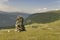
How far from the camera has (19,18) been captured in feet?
160

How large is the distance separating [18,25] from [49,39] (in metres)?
22.0

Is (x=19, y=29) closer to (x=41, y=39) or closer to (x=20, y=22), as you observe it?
(x=20, y=22)

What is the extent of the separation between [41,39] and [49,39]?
1.26 metres

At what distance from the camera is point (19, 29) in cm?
4666

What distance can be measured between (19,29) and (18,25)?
5.03ft

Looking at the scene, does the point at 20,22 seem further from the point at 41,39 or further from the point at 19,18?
the point at 41,39

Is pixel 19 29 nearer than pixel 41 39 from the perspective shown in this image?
No

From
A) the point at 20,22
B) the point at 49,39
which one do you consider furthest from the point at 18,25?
the point at 49,39

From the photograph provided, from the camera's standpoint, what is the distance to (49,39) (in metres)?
26.6

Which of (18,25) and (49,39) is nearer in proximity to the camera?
(49,39)

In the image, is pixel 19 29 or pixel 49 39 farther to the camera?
pixel 19 29

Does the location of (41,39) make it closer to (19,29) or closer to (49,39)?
(49,39)

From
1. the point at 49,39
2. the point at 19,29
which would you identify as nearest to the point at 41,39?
the point at 49,39

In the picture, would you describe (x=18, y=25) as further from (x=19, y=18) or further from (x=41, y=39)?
(x=41, y=39)
